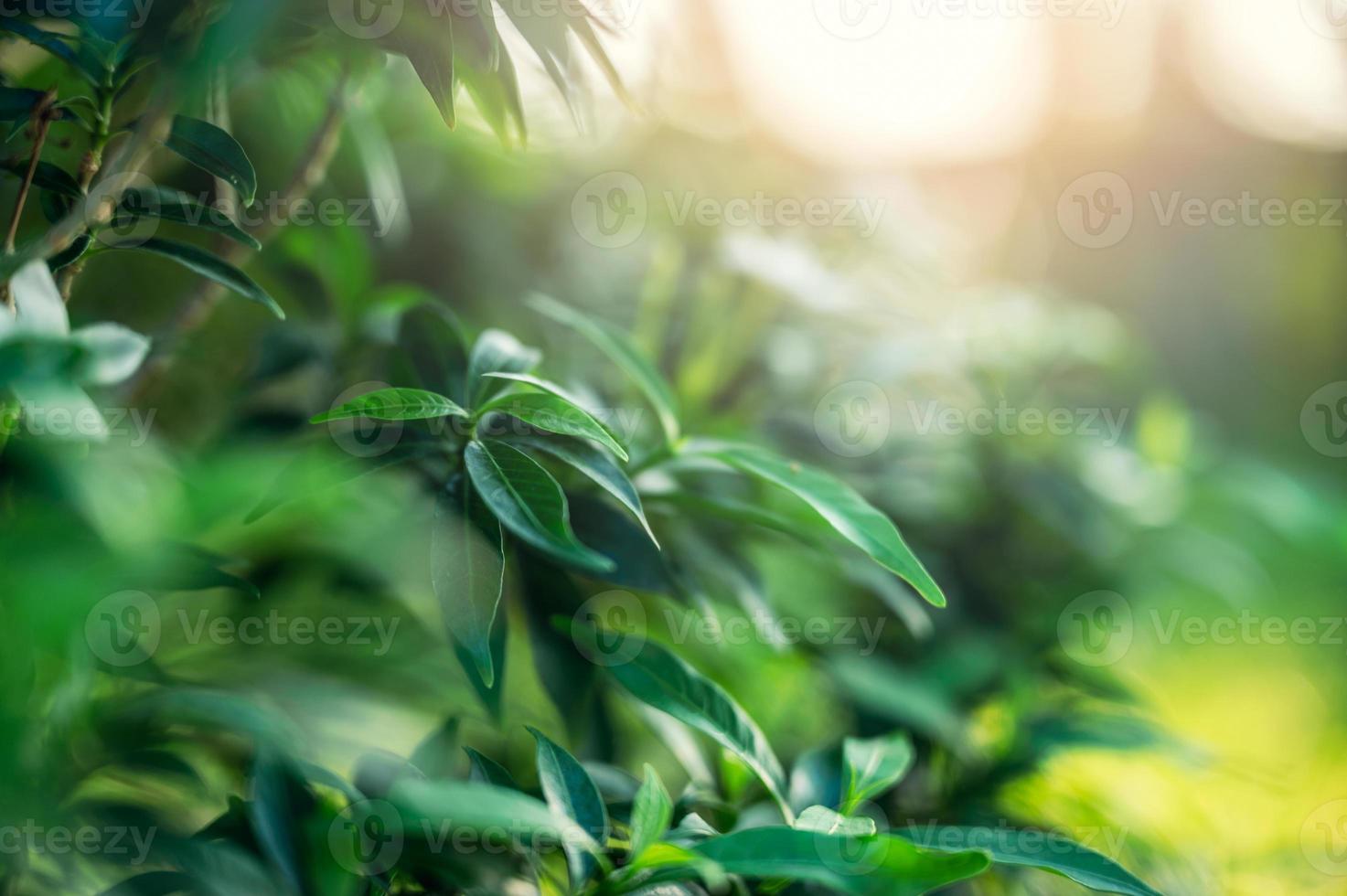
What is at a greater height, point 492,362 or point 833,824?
point 492,362

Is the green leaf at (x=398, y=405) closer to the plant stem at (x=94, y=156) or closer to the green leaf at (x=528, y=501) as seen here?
the green leaf at (x=528, y=501)

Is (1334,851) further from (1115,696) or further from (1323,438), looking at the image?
(1323,438)

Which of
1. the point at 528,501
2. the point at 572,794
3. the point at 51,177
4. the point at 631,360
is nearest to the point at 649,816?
the point at 572,794

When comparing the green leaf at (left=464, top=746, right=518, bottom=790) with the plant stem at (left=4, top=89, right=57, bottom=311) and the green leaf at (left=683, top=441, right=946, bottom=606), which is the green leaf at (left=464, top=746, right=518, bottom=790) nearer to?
the green leaf at (left=683, top=441, right=946, bottom=606)

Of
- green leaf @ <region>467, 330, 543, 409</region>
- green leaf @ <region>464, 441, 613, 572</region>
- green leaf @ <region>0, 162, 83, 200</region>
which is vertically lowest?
green leaf @ <region>464, 441, 613, 572</region>

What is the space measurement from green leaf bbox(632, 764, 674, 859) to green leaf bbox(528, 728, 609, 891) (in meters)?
0.02

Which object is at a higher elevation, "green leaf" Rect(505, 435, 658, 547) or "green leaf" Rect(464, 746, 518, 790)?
"green leaf" Rect(505, 435, 658, 547)

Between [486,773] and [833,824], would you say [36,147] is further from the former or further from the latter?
[833,824]

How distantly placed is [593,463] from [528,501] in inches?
1.7

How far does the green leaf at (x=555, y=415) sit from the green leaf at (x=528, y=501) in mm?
19

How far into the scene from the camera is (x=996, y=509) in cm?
88

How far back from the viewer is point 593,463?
39 cm

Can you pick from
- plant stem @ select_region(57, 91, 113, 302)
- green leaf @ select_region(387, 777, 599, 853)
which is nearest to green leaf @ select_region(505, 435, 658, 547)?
green leaf @ select_region(387, 777, 599, 853)

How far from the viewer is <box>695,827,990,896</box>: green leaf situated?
1.01 feet
